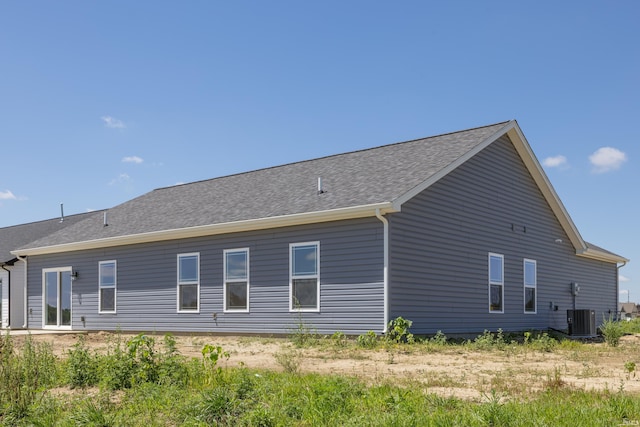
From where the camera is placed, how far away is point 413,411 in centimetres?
609

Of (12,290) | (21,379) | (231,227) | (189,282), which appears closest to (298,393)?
(21,379)

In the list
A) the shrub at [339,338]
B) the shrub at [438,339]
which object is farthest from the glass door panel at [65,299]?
the shrub at [438,339]

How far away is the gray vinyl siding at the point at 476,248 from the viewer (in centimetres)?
1505

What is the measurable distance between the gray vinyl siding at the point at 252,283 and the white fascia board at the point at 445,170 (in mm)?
738

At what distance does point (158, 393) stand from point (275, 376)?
1491 mm

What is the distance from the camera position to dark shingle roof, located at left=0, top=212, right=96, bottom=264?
28.3m

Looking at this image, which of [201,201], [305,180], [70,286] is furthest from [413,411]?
[70,286]

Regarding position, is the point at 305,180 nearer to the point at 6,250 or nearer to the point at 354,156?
the point at 354,156

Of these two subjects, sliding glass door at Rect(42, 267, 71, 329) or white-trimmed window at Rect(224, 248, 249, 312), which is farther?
sliding glass door at Rect(42, 267, 71, 329)

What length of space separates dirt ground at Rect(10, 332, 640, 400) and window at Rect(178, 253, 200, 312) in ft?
11.3

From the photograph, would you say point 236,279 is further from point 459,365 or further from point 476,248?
point 459,365

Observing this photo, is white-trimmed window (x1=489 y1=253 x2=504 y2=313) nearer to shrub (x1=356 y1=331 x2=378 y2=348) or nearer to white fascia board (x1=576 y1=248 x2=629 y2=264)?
shrub (x1=356 y1=331 x2=378 y2=348)

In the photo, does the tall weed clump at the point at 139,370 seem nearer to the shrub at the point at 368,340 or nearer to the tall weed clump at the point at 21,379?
the tall weed clump at the point at 21,379

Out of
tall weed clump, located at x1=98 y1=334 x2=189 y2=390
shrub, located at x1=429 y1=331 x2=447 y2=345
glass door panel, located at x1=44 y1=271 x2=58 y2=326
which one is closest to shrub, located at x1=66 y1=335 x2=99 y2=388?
tall weed clump, located at x1=98 y1=334 x2=189 y2=390
